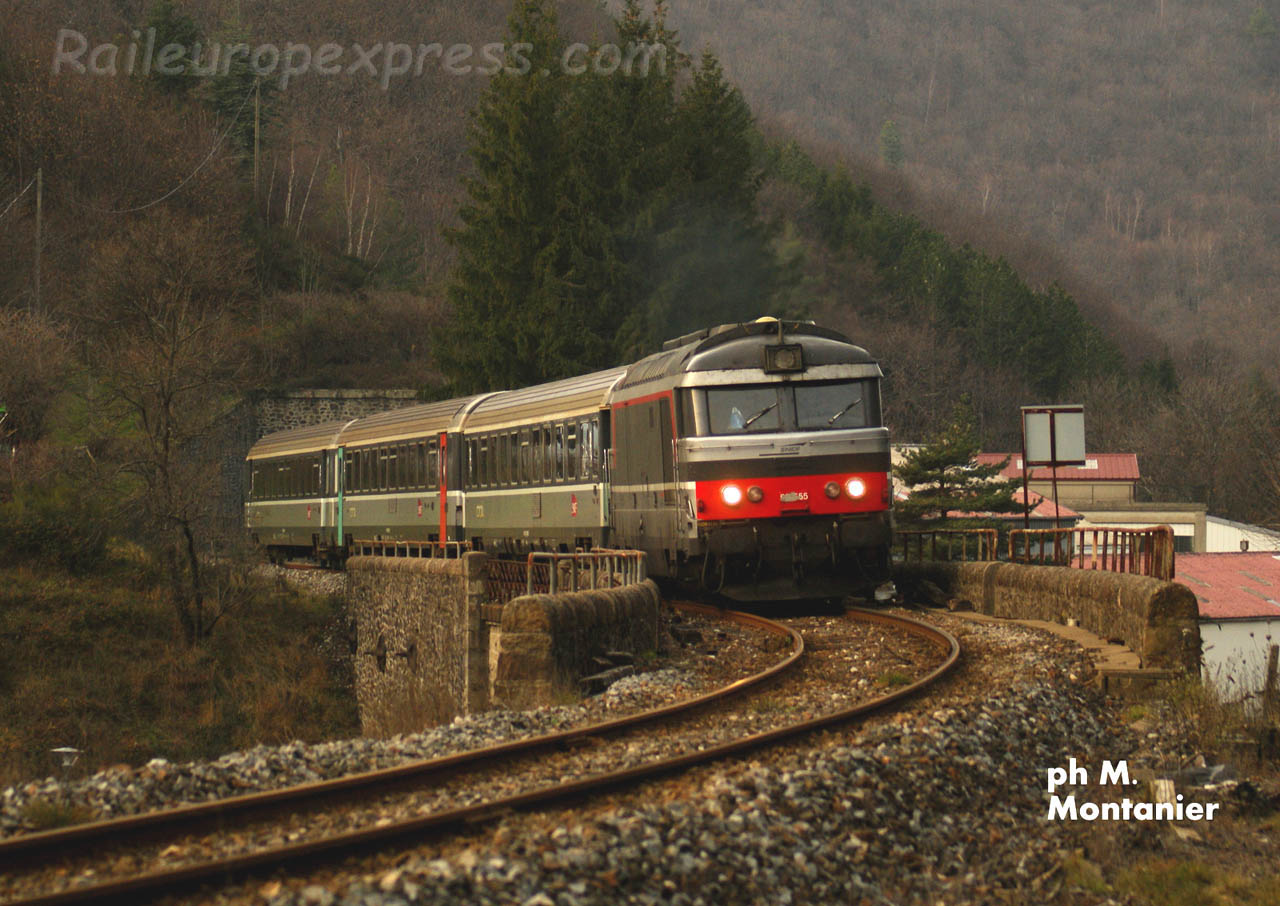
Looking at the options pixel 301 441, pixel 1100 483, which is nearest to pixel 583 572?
pixel 301 441

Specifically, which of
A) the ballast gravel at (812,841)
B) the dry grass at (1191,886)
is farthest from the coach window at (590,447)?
the dry grass at (1191,886)

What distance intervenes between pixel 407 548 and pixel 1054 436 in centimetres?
1244

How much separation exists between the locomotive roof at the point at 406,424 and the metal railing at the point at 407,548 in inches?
88.7

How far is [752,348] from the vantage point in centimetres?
1761

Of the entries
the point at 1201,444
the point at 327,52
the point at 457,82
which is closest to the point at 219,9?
the point at 327,52

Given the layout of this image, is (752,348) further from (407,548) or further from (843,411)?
(407,548)

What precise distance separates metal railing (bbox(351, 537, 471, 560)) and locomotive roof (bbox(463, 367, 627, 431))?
2.22 metres

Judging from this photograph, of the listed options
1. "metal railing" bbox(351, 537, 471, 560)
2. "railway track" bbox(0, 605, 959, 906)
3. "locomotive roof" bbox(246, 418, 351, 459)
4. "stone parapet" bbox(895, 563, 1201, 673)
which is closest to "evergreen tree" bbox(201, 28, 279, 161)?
"locomotive roof" bbox(246, 418, 351, 459)

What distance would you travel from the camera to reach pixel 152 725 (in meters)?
28.1

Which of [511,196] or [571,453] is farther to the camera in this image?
[511,196]

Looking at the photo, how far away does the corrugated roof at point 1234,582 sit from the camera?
41438 mm

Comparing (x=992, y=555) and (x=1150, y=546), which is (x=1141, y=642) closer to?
(x=1150, y=546)

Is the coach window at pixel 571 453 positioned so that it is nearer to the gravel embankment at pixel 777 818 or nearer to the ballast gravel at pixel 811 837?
the gravel embankment at pixel 777 818

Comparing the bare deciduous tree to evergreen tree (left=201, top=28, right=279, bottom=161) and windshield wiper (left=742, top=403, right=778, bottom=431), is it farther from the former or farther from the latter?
evergreen tree (left=201, top=28, right=279, bottom=161)
